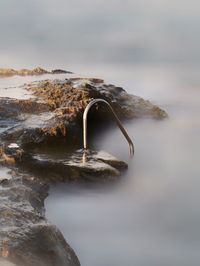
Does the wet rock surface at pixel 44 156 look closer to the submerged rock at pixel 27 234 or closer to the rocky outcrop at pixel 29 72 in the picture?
the submerged rock at pixel 27 234

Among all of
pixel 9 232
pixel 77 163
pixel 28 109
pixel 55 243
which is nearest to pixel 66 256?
pixel 55 243

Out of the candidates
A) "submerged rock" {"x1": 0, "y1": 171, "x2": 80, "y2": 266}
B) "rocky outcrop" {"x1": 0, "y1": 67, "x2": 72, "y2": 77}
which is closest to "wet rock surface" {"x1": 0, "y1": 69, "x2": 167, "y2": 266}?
"submerged rock" {"x1": 0, "y1": 171, "x2": 80, "y2": 266}

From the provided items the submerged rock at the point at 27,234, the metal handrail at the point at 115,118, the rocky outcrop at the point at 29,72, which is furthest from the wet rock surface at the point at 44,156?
the rocky outcrop at the point at 29,72

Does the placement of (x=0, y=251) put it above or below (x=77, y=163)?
below

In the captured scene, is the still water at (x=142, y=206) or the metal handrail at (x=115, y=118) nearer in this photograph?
the still water at (x=142, y=206)

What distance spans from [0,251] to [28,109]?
358 centimetres

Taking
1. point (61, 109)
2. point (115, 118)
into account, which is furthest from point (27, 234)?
point (115, 118)

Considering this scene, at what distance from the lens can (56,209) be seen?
500 cm

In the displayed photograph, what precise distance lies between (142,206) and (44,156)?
1270 mm

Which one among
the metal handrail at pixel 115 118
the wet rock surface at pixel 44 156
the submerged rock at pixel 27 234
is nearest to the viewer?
the submerged rock at pixel 27 234

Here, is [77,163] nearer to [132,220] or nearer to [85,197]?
[85,197]

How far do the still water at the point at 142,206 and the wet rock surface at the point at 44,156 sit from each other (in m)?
0.19

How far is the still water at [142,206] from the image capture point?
4.39 m

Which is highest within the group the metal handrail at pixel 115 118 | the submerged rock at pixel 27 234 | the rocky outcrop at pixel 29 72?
the rocky outcrop at pixel 29 72
